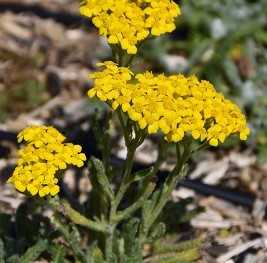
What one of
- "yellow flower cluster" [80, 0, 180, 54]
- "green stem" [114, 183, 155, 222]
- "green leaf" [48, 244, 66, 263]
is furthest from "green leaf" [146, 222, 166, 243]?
"yellow flower cluster" [80, 0, 180, 54]

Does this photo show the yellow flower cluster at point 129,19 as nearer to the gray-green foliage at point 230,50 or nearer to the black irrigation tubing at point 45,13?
the gray-green foliage at point 230,50

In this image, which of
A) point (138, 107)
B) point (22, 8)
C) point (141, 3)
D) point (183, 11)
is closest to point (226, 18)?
point (183, 11)

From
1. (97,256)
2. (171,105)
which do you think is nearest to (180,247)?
(97,256)

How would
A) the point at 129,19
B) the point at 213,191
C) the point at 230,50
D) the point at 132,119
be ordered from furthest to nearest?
the point at 230,50
the point at 213,191
the point at 129,19
the point at 132,119

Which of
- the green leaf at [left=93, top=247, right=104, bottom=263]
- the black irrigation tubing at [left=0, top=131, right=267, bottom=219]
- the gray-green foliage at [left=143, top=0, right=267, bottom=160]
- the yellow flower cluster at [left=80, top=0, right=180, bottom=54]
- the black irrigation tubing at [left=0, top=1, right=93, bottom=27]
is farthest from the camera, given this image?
the black irrigation tubing at [left=0, top=1, right=93, bottom=27]

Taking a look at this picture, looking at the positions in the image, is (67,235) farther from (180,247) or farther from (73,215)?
(180,247)

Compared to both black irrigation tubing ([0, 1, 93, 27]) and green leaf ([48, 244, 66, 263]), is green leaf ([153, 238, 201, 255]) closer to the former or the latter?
green leaf ([48, 244, 66, 263])

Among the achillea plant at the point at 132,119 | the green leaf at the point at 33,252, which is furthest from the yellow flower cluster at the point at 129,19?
the green leaf at the point at 33,252
